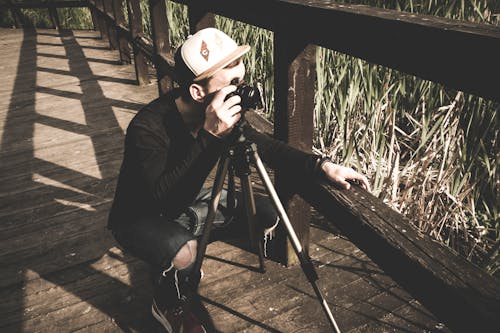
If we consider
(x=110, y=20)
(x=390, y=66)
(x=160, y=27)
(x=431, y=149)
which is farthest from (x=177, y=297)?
(x=110, y=20)

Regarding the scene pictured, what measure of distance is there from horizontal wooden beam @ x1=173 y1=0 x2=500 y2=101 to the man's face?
10.8 inches

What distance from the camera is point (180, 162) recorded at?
1.71 metres

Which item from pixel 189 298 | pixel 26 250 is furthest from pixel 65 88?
pixel 189 298

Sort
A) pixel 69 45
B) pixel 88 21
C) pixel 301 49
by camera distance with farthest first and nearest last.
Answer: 1. pixel 88 21
2. pixel 69 45
3. pixel 301 49

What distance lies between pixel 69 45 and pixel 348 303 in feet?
26.6

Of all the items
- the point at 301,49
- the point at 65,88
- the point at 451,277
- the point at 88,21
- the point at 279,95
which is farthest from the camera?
the point at 88,21

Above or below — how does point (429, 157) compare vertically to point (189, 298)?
above

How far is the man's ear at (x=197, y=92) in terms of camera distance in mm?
1719

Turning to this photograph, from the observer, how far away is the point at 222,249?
2.48m

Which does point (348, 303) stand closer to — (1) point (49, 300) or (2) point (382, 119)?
(2) point (382, 119)

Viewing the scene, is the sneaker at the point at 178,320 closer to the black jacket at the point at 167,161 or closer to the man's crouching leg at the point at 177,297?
the man's crouching leg at the point at 177,297

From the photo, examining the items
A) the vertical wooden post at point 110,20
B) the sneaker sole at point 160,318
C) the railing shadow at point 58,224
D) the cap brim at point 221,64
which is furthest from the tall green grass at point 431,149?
the vertical wooden post at point 110,20

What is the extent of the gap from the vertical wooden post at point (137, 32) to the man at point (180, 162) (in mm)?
3206

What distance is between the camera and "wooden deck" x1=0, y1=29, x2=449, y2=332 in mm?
1987
